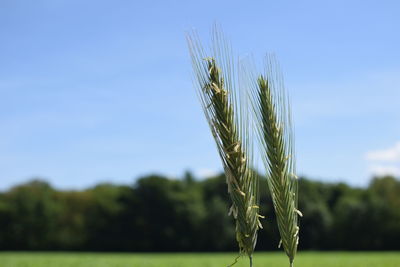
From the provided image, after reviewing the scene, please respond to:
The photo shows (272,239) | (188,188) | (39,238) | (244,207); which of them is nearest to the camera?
(244,207)

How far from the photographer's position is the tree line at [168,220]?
6788cm

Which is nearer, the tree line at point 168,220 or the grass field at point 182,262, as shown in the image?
the grass field at point 182,262

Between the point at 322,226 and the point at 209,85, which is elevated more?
the point at 209,85

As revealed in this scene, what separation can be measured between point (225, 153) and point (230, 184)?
0.21 meters

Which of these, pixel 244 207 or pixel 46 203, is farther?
pixel 46 203

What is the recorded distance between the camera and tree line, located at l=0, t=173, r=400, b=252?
223 feet

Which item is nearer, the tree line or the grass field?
the grass field

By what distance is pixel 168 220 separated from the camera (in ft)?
244

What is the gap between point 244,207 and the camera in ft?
10.8

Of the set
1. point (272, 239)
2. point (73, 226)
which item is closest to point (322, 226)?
point (272, 239)

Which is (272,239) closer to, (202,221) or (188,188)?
(202,221)

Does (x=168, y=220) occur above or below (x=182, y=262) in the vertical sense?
below

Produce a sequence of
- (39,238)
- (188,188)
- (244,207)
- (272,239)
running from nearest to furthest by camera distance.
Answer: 1. (244,207)
2. (272,239)
3. (39,238)
4. (188,188)

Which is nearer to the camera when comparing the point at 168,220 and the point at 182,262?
the point at 182,262
